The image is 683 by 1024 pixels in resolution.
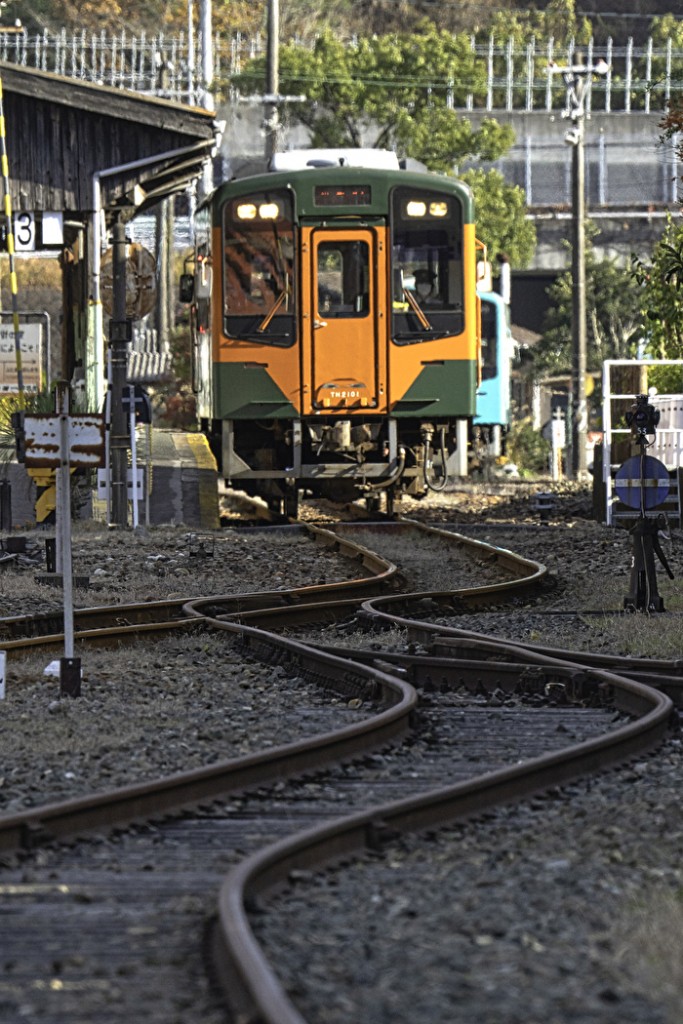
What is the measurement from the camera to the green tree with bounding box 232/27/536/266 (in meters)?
46.2

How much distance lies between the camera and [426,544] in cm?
1515

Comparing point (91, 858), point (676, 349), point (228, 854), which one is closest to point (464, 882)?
point (228, 854)

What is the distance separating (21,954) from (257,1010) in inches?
30.5

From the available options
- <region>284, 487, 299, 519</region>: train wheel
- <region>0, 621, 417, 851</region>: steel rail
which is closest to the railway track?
<region>0, 621, 417, 851</region>: steel rail

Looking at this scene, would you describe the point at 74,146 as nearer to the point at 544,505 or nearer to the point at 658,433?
the point at 544,505

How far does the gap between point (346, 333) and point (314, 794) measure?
1150 centimetres

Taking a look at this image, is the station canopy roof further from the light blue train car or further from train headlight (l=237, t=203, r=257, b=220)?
the light blue train car

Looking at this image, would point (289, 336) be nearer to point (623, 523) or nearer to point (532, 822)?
point (623, 523)

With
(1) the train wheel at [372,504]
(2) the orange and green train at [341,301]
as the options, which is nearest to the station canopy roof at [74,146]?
(2) the orange and green train at [341,301]

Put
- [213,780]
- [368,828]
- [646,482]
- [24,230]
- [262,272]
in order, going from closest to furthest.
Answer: [368,828]
[213,780]
[646,482]
[262,272]
[24,230]

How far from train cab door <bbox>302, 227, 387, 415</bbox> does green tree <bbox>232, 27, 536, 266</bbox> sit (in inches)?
1126

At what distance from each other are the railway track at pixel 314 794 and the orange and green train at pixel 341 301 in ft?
26.4

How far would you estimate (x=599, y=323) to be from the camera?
44.6 metres

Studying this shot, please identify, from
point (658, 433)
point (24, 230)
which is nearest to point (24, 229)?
point (24, 230)
